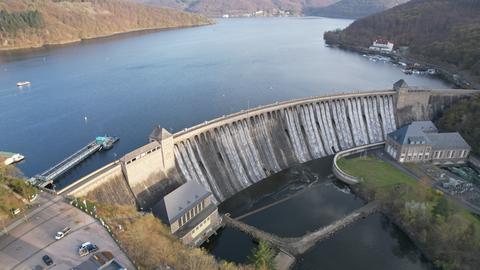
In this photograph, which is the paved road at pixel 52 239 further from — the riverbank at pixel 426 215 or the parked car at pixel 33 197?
the riverbank at pixel 426 215

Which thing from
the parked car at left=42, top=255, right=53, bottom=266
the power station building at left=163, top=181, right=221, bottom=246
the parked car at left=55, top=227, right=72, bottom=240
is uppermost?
the parked car at left=55, top=227, right=72, bottom=240

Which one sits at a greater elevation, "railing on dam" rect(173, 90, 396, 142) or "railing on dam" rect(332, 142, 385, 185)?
"railing on dam" rect(173, 90, 396, 142)

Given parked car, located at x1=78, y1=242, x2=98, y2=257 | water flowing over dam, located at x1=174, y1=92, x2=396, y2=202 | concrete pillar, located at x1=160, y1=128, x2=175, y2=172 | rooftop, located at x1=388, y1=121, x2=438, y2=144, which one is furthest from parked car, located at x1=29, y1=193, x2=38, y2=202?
rooftop, located at x1=388, y1=121, x2=438, y2=144

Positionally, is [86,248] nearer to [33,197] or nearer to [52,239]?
[52,239]

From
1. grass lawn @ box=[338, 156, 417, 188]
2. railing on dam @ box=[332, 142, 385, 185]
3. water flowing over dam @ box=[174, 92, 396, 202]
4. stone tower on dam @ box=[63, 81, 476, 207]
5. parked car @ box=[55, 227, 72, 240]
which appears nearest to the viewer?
parked car @ box=[55, 227, 72, 240]

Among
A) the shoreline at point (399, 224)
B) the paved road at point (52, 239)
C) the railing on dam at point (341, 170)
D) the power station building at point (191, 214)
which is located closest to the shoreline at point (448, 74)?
the railing on dam at point (341, 170)

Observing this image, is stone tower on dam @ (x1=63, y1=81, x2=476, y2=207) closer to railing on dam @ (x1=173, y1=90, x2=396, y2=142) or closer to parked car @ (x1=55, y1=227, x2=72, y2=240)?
railing on dam @ (x1=173, y1=90, x2=396, y2=142)

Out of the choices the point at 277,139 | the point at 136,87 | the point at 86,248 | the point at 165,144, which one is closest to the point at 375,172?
the point at 277,139
